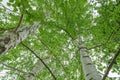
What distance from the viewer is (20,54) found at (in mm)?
8070

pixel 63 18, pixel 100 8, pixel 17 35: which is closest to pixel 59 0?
pixel 63 18

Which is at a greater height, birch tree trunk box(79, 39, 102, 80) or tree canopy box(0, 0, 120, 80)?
tree canopy box(0, 0, 120, 80)

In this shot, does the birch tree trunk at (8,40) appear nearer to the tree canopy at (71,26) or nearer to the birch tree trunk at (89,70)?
the tree canopy at (71,26)

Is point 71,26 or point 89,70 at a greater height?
point 71,26

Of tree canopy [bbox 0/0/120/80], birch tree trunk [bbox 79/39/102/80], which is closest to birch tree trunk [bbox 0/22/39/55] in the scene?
tree canopy [bbox 0/0/120/80]

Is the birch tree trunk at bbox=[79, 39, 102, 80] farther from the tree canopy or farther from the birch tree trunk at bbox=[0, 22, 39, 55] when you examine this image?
the birch tree trunk at bbox=[0, 22, 39, 55]

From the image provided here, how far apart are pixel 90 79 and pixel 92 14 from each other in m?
3.45

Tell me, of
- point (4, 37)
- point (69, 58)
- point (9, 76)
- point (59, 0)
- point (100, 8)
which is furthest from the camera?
point (9, 76)

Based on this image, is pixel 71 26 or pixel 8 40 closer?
pixel 8 40

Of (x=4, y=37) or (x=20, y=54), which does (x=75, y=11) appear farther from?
(x=20, y=54)

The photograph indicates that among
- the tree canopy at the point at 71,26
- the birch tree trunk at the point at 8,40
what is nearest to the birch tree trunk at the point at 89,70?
the tree canopy at the point at 71,26

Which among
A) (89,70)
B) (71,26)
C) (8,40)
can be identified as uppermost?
(71,26)

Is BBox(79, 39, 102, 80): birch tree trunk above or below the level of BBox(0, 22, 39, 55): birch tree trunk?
below

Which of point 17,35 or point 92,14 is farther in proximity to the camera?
point 92,14
